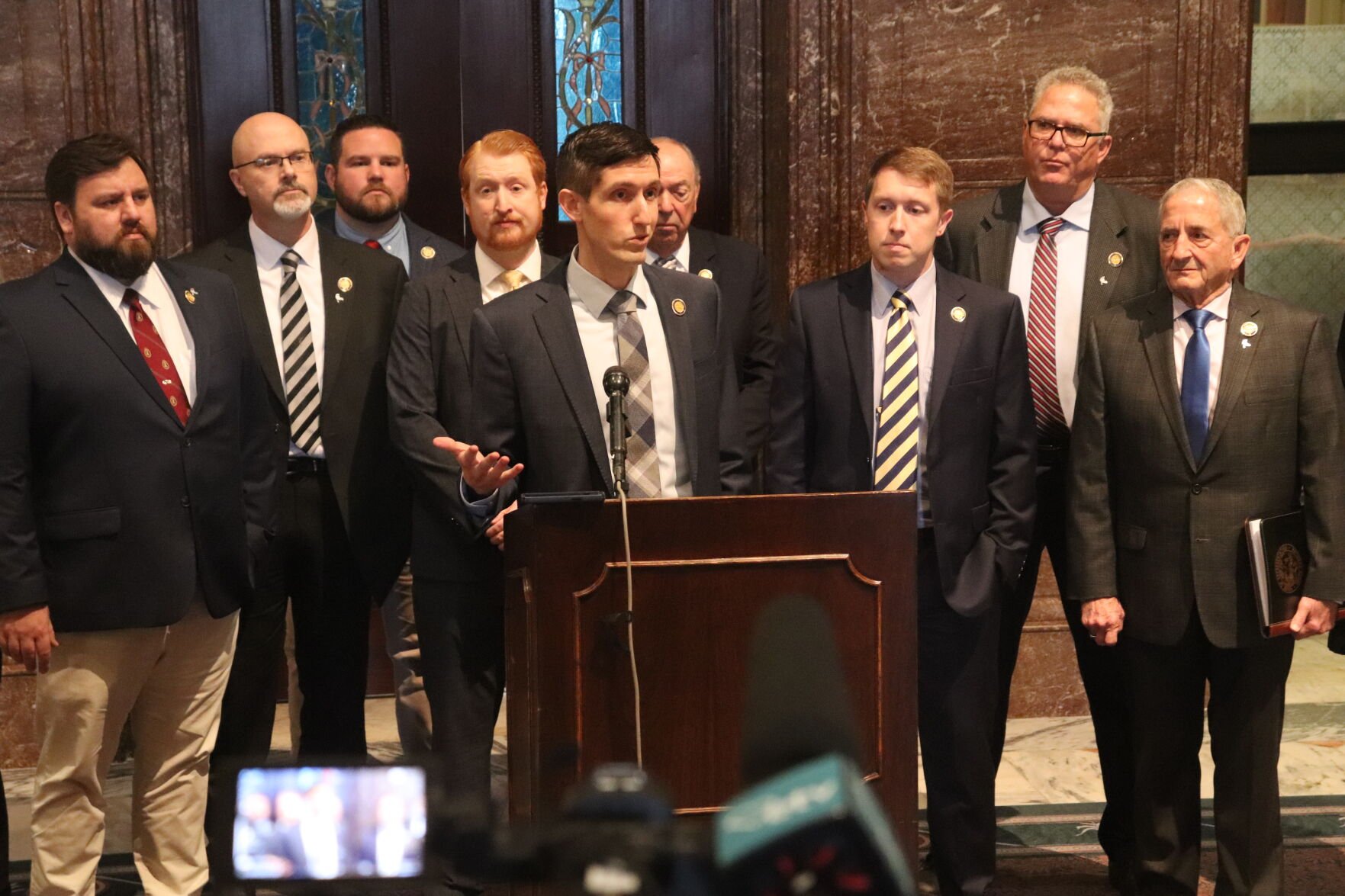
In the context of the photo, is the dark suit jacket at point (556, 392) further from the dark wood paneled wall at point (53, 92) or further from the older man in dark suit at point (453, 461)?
the dark wood paneled wall at point (53, 92)

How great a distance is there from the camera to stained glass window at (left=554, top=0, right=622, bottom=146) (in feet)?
17.7

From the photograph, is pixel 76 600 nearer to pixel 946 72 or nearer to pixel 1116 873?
pixel 1116 873

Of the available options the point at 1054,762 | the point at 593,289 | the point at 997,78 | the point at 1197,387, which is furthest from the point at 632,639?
the point at 997,78

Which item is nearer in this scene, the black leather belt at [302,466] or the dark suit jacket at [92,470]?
the dark suit jacket at [92,470]

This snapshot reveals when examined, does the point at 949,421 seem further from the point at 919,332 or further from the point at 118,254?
the point at 118,254

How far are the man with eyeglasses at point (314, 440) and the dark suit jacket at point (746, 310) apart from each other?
97 cm

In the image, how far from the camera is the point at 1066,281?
3924 millimetres

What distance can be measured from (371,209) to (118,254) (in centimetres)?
121

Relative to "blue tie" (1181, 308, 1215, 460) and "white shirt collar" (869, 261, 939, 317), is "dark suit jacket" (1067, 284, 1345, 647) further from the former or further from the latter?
"white shirt collar" (869, 261, 939, 317)

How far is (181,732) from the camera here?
11.6 ft

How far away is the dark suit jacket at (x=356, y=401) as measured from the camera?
12.9 feet

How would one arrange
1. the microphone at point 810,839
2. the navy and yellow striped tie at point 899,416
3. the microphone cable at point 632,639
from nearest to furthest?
the microphone at point 810,839 < the microphone cable at point 632,639 < the navy and yellow striped tie at point 899,416

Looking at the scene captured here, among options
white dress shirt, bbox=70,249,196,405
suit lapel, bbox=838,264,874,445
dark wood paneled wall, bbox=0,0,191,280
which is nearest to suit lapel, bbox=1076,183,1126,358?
suit lapel, bbox=838,264,874,445

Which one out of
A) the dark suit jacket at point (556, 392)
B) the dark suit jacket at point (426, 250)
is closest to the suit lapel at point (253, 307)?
the dark suit jacket at point (426, 250)
